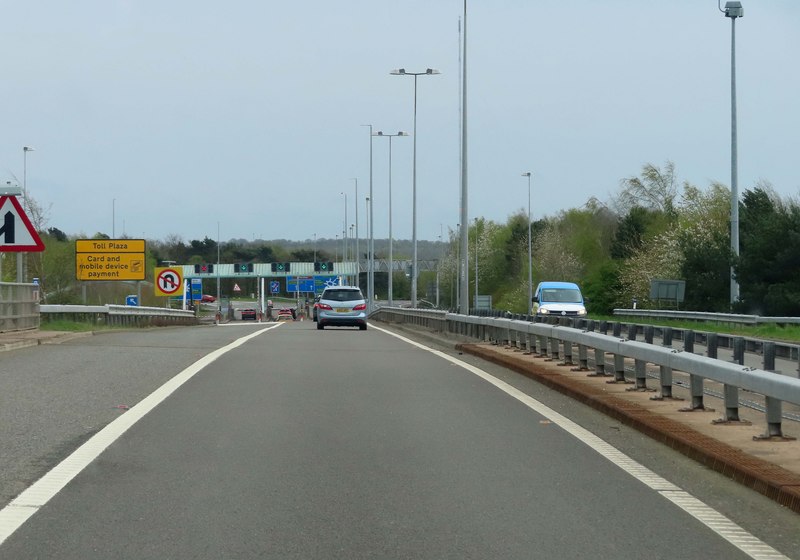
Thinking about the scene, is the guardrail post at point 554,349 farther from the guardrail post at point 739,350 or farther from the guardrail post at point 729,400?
the guardrail post at point 739,350

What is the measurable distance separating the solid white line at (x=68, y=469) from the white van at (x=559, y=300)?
91.8ft

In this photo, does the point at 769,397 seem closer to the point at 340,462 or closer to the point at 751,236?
the point at 340,462

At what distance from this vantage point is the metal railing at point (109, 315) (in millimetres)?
36125

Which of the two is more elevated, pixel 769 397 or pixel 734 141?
pixel 734 141

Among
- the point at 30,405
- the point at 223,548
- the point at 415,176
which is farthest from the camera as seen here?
the point at 415,176

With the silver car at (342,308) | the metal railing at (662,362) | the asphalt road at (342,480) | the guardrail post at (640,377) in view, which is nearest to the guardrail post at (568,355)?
the metal railing at (662,362)

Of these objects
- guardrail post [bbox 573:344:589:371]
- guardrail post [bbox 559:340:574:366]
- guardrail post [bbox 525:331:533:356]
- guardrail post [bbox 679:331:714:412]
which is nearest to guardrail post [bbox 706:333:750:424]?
guardrail post [bbox 679:331:714:412]

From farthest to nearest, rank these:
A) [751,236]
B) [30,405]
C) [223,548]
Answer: [751,236] → [30,405] → [223,548]

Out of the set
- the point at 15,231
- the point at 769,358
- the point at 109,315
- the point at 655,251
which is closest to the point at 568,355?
the point at 769,358

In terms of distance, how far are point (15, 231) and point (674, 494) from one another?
16834 mm

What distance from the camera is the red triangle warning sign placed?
22203mm

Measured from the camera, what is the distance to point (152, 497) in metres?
7.70

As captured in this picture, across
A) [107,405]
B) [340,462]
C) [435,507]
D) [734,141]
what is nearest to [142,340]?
[107,405]

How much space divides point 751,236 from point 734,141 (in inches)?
363
